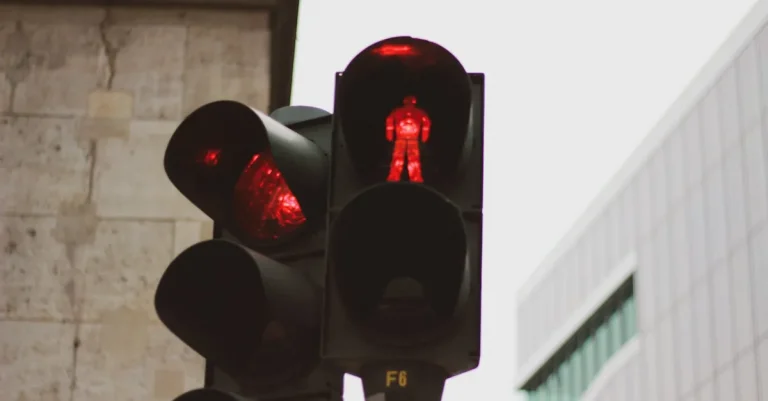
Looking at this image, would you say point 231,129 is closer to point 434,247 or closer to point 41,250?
point 434,247

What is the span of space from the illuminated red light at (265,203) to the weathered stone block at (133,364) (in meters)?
4.61

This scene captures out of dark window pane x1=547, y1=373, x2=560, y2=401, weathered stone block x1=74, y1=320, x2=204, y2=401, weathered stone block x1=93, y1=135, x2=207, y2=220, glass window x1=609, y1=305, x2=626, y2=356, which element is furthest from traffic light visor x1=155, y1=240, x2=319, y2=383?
dark window pane x1=547, y1=373, x2=560, y2=401

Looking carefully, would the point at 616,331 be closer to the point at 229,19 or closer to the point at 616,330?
the point at 616,330

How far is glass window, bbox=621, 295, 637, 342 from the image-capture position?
40719 millimetres

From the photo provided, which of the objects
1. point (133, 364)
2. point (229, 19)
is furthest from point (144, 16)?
point (133, 364)

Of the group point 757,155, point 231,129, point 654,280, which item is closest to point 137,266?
point 231,129

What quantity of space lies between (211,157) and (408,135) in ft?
1.73

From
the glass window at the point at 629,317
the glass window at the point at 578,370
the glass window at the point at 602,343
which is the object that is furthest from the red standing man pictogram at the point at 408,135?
the glass window at the point at 578,370

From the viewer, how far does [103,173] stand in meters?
8.52

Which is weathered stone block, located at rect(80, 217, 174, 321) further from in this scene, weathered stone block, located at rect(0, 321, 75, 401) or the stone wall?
weathered stone block, located at rect(0, 321, 75, 401)

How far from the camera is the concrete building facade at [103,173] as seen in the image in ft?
26.1

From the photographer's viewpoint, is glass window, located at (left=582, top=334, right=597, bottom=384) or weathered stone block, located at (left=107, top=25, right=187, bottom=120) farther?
glass window, located at (left=582, top=334, right=597, bottom=384)

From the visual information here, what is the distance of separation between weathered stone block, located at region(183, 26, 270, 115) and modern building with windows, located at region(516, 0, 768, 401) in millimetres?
22978

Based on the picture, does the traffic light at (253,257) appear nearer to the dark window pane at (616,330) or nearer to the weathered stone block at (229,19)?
the weathered stone block at (229,19)
